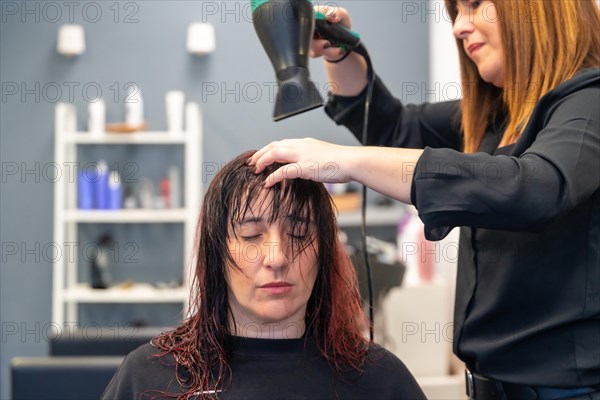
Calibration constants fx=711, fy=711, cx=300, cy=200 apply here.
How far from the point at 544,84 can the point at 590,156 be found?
9.8 inches

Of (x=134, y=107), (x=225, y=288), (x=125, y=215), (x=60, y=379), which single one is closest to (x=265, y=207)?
(x=225, y=288)

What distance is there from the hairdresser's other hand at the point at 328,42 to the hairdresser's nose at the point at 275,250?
0.38 metres

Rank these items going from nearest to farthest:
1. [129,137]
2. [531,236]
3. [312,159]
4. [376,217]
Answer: [312,159]
[531,236]
[376,217]
[129,137]

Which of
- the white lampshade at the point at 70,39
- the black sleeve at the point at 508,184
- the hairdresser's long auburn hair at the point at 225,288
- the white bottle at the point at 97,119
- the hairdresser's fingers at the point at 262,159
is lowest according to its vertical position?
the hairdresser's long auburn hair at the point at 225,288

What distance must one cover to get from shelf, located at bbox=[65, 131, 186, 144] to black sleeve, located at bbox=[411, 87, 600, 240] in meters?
2.97

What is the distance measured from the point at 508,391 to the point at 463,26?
0.67 meters

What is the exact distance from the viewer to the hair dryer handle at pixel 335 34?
55.4 inches

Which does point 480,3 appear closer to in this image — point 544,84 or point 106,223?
point 544,84

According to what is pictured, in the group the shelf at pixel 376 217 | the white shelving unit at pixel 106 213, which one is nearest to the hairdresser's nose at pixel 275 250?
the shelf at pixel 376 217

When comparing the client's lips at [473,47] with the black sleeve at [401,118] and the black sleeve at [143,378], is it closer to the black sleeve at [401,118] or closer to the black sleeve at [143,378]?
the black sleeve at [401,118]

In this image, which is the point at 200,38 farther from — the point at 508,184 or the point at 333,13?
the point at 508,184

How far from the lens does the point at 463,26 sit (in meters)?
1.33

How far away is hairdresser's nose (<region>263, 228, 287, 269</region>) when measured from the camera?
4.12 ft

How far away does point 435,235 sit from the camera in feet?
3.37
